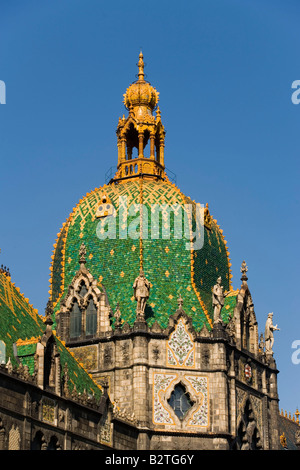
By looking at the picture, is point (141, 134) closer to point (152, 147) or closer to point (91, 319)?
point (152, 147)

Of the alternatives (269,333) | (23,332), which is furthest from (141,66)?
(23,332)

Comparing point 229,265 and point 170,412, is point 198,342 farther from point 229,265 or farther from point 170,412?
point 229,265

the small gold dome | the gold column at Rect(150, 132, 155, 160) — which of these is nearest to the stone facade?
the gold column at Rect(150, 132, 155, 160)

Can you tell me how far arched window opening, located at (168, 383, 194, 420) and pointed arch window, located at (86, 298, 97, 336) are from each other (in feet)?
20.8

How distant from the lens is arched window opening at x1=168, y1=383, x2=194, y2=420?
6969 cm

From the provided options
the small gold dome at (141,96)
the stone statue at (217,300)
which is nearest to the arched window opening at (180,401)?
the stone statue at (217,300)

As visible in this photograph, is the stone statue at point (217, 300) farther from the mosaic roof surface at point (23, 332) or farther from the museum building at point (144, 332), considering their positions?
the mosaic roof surface at point (23, 332)

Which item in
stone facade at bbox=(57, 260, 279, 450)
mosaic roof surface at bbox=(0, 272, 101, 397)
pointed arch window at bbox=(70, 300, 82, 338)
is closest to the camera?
mosaic roof surface at bbox=(0, 272, 101, 397)

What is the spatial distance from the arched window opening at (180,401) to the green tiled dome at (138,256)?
412 cm

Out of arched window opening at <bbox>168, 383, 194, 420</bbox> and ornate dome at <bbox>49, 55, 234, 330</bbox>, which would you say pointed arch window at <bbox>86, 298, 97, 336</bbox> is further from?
arched window opening at <bbox>168, 383, 194, 420</bbox>

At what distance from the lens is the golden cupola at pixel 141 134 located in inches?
3287

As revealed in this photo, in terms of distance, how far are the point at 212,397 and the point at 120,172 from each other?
19.7 meters

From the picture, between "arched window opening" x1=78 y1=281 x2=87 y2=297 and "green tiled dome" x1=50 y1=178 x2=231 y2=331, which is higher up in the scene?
"green tiled dome" x1=50 y1=178 x2=231 y2=331
